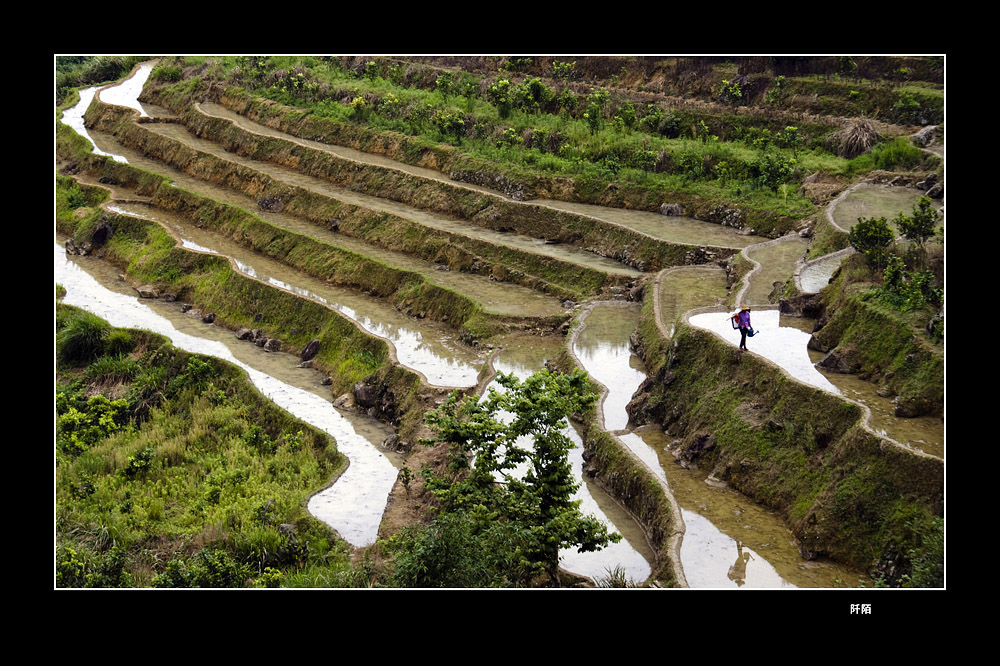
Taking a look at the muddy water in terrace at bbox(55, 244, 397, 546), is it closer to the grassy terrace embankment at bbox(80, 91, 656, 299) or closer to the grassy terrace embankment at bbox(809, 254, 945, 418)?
the grassy terrace embankment at bbox(80, 91, 656, 299)

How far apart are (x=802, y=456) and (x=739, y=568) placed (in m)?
2.51

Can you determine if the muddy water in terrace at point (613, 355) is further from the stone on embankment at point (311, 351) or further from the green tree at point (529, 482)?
the stone on embankment at point (311, 351)

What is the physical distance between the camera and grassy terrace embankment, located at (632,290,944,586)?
41.2 feet

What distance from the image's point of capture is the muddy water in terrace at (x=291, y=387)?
1698 cm

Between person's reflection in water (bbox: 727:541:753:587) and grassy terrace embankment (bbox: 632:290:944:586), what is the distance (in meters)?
0.83

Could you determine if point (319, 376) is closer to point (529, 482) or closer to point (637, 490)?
point (637, 490)

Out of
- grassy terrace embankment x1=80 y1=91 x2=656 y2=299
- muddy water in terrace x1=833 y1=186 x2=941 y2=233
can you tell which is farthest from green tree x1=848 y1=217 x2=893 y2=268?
grassy terrace embankment x1=80 y1=91 x2=656 y2=299

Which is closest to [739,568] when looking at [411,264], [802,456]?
[802,456]

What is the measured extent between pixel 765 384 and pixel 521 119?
71.9 ft

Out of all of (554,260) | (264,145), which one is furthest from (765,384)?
(264,145)

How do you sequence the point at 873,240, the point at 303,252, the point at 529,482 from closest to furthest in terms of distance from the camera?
the point at 529,482, the point at 873,240, the point at 303,252

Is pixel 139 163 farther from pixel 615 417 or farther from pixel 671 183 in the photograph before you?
pixel 615 417

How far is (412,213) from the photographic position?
3162cm

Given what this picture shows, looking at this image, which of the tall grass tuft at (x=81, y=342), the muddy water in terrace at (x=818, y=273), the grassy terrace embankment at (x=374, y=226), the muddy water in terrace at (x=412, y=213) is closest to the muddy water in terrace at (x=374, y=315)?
the grassy terrace embankment at (x=374, y=226)
